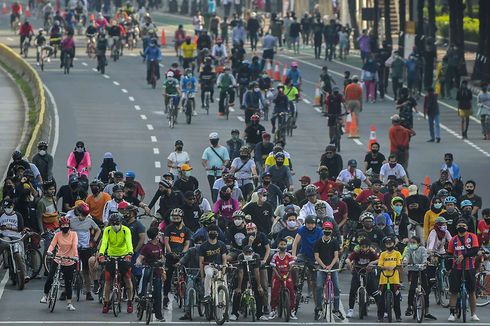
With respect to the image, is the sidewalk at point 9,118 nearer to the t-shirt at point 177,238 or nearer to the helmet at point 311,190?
the helmet at point 311,190

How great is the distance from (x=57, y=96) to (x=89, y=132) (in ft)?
31.8

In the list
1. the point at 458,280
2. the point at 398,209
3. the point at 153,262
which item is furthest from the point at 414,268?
the point at 398,209

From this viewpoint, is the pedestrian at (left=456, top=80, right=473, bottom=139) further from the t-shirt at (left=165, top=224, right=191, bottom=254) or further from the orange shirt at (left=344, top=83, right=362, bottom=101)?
the t-shirt at (left=165, top=224, right=191, bottom=254)

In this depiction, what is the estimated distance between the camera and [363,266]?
26.3 metres

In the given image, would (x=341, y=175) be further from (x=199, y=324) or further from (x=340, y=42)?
(x=340, y=42)

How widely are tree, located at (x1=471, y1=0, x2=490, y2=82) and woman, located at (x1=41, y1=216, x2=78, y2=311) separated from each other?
1373 inches

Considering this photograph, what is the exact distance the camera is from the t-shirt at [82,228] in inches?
1077

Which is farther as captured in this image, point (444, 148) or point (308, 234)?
point (444, 148)

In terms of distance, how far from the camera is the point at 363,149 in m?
45.8

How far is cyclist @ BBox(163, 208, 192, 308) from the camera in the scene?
86.3 ft

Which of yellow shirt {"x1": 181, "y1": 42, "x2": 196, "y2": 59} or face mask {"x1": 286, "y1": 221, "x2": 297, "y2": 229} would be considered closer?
face mask {"x1": 286, "y1": 221, "x2": 297, "y2": 229}

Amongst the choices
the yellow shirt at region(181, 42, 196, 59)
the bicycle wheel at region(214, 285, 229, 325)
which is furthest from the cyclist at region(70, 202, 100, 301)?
the yellow shirt at region(181, 42, 196, 59)

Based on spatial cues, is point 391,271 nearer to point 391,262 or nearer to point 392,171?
point 391,262

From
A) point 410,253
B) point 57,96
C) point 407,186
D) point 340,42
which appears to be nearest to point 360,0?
point 340,42
